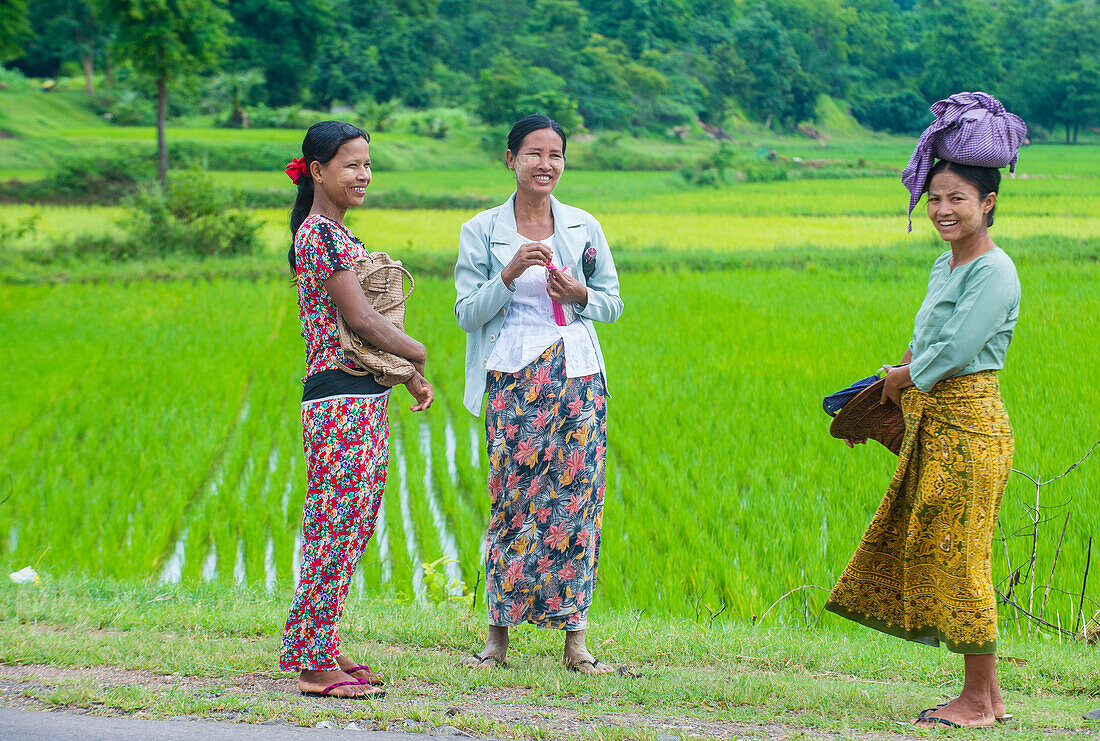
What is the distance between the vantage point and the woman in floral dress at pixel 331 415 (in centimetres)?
239

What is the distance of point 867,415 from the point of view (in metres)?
2.61

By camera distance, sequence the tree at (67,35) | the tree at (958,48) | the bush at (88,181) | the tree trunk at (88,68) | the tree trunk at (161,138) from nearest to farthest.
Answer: the tree at (958,48)
the tree trunk at (161,138)
the bush at (88,181)
the tree at (67,35)
the tree trunk at (88,68)

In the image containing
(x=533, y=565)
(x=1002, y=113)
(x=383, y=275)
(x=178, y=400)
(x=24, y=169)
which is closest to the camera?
(x=1002, y=113)

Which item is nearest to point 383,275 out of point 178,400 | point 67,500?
point 67,500

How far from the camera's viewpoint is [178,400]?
263 inches

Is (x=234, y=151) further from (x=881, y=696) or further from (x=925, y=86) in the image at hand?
(x=881, y=696)

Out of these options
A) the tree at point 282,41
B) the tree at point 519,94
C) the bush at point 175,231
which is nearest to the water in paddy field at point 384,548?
the bush at point 175,231

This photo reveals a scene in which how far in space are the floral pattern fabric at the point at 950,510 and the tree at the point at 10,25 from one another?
52.5 ft

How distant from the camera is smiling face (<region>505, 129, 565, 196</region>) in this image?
2.65 meters

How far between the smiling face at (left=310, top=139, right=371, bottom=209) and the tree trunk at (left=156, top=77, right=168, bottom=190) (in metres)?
14.7

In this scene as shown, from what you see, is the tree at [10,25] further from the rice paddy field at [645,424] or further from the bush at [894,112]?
the bush at [894,112]

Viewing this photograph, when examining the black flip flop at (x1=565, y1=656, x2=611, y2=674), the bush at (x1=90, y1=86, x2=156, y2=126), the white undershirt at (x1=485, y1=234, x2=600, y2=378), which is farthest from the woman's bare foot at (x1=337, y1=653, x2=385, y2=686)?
the bush at (x1=90, y1=86, x2=156, y2=126)

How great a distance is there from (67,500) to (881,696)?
3878mm

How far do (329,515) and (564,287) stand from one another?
87 centimetres
